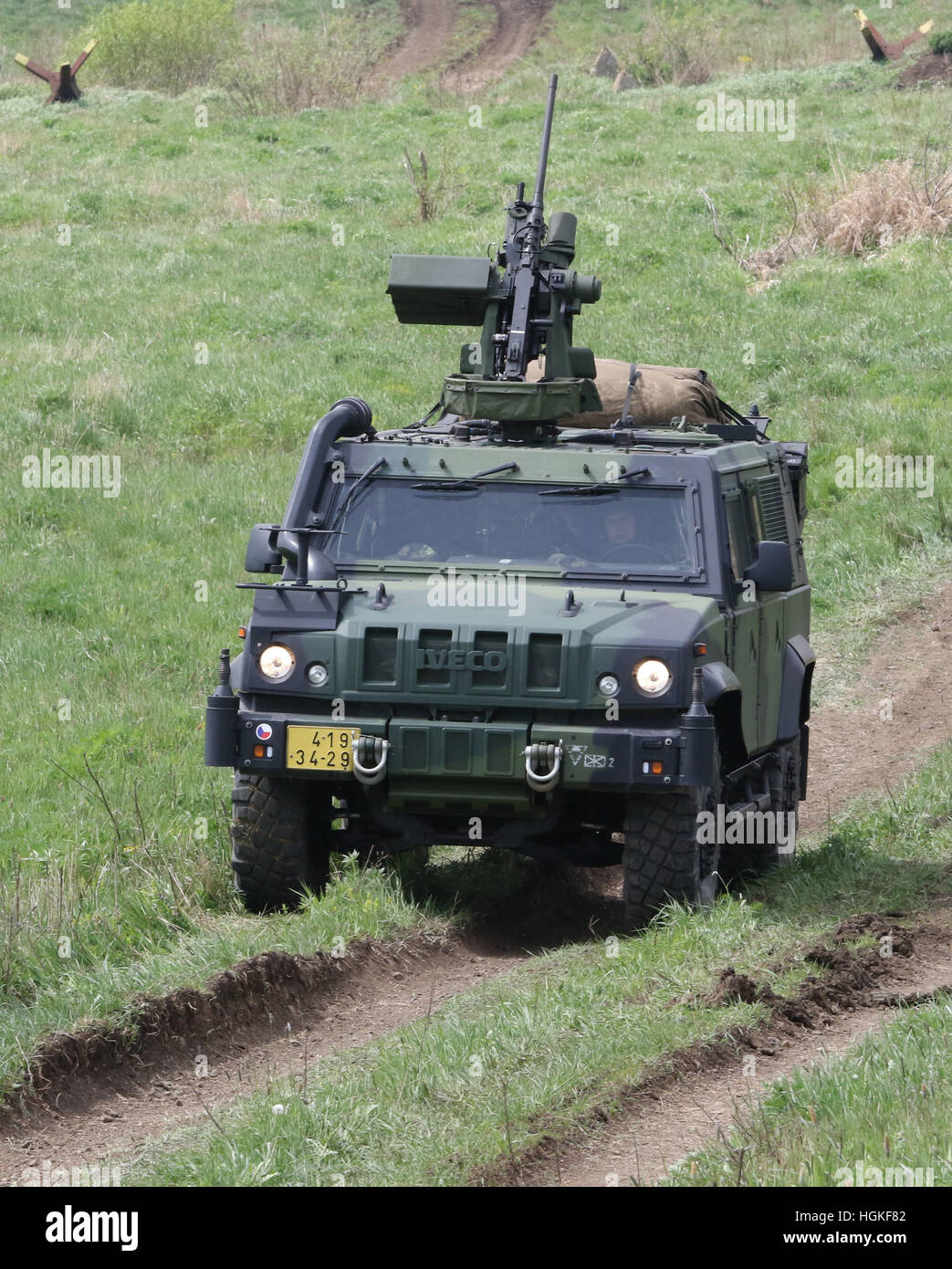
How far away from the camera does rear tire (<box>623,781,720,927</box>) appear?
7.36 m

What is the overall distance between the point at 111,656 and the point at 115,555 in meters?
2.70

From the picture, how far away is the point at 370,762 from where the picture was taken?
7254mm

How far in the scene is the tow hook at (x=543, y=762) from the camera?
23.4 feet

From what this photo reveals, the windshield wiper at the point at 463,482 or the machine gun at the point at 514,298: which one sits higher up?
the machine gun at the point at 514,298

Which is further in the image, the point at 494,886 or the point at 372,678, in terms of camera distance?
the point at 494,886

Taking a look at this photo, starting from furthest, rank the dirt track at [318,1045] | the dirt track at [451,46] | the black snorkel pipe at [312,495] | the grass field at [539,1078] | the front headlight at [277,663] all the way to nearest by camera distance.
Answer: the dirt track at [451,46]
the black snorkel pipe at [312,495]
the front headlight at [277,663]
the dirt track at [318,1045]
the grass field at [539,1078]

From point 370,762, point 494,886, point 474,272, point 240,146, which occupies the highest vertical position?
point 240,146

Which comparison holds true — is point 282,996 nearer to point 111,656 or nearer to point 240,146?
point 111,656

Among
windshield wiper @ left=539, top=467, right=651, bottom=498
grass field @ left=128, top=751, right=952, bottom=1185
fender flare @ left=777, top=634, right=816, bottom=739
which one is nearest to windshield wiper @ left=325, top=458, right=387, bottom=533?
windshield wiper @ left=539, top=467, right=651, bottom=498

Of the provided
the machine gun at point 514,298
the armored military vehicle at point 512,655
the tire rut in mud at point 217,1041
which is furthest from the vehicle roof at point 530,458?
the tire rut in mud at point 217,1041

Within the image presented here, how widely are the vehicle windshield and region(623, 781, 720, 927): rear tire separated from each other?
1.12m

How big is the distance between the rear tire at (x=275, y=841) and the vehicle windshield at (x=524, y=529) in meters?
1.14

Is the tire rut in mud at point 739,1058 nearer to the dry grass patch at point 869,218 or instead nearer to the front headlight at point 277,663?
the front headlight at point 277,663

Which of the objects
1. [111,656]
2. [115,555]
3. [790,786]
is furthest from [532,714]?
[115,555]
